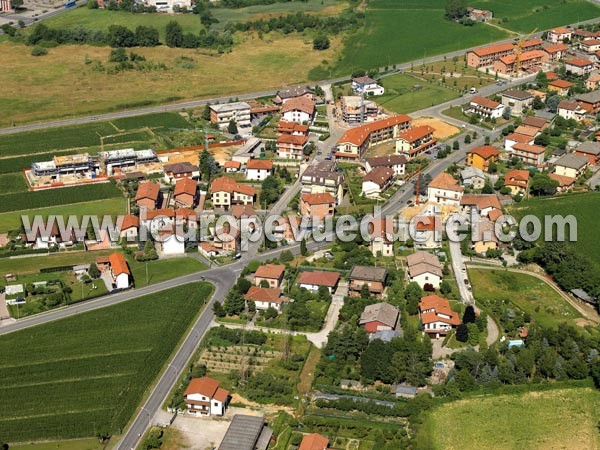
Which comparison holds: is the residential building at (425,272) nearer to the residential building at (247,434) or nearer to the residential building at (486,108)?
the residential building at (247,434)

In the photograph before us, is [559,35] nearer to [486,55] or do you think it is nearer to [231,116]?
[486,55]

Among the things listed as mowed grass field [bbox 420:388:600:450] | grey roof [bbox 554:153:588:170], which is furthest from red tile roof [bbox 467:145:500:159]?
mowed grass field [bbox 420:388:600:450]

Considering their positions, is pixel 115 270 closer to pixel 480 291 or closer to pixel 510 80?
pixel 480 291

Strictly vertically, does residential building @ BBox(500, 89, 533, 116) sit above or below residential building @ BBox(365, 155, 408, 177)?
above

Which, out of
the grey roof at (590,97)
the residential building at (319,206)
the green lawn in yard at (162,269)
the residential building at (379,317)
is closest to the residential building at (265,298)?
the residential building at (379,317)

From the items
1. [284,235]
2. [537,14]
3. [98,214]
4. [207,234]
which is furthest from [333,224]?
[537,14]

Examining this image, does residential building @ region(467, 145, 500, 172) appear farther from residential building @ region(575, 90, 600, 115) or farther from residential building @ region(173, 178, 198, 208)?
residential building @ region(173, 178, 198, 208)

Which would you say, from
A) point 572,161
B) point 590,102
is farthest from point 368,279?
point 590,102
